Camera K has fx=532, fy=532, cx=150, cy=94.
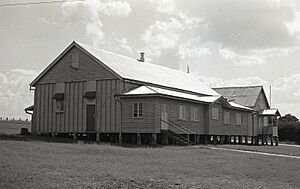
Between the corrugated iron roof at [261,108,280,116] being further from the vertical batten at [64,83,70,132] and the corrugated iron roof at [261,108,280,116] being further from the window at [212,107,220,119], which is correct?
the vertical batten at [64,83,70,132]

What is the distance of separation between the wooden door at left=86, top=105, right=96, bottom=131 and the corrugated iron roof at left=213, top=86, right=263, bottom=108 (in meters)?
32.8

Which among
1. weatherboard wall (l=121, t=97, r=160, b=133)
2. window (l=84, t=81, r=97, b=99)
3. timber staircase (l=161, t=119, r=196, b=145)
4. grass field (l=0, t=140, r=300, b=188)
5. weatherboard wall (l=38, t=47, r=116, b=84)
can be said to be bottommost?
grass field (l=0, t=140, r=300, b=188)

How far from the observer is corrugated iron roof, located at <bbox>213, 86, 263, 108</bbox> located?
232ft

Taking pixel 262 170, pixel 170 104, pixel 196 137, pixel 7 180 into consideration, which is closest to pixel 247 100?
pixel 196 137

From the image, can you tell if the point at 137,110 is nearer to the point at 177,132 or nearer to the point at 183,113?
the point at 177,132

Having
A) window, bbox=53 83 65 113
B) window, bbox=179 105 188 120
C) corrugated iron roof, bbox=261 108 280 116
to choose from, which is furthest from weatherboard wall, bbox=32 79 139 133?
corrugated iron roof, bbox=261 108 280 116

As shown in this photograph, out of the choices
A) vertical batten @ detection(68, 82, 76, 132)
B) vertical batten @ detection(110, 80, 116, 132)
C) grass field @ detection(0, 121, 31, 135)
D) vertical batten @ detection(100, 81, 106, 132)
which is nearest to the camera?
vertical batten @ detection(110, 80, 116, 132)

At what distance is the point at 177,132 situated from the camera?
4181 centimetres

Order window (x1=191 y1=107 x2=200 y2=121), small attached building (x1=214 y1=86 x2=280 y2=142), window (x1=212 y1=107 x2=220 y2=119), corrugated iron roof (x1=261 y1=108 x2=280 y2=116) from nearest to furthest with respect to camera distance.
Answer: window (x1=191 y1=107 x2=200 y2=121) → window (x1=212 y1=107 x2=220 y2=119) → small attached building (x1=214 y1=86 x2=280 y2=142) → corrugated iron roof (x1=261 y1=108 x2=280 y2=116)

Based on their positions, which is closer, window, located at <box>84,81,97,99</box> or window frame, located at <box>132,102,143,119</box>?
window frame, located at <box>132,102,143,119</box>

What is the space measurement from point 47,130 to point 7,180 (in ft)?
92.5

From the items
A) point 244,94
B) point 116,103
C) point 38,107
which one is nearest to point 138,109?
point 116,103

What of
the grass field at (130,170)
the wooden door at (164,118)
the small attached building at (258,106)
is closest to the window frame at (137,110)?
the wooden door at (164,118)

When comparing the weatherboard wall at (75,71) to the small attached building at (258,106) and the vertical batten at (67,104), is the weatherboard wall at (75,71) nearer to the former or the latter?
the vertical batten at (67,104)
